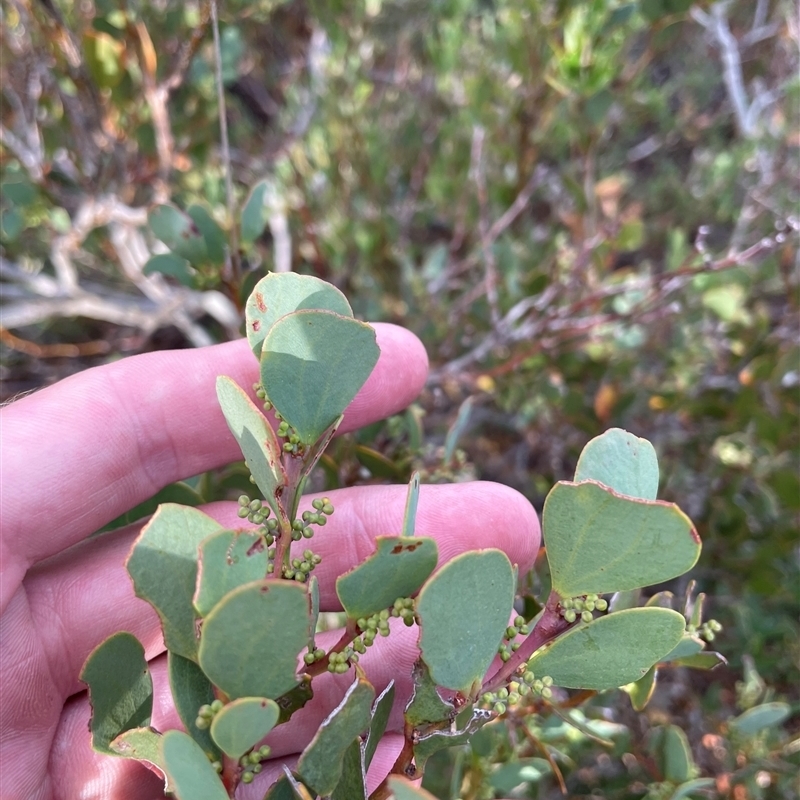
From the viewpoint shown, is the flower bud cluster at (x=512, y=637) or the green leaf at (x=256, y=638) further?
→ the flower bud cluster at (x=512, y=637)

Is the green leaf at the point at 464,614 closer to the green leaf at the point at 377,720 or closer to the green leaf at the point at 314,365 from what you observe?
the green leaf at the point at 377,720

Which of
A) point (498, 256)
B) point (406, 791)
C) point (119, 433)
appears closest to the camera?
point (406, 791)

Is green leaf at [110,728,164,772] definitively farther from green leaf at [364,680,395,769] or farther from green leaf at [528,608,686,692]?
green leaf at [528,608,686,692]

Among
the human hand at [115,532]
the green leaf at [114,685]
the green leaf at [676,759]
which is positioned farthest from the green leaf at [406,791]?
the green leaf at [676,759]

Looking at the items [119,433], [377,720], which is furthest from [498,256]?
[377,720]

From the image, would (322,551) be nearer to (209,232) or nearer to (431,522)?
(431,522)

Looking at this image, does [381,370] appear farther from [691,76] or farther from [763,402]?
[691,76]
